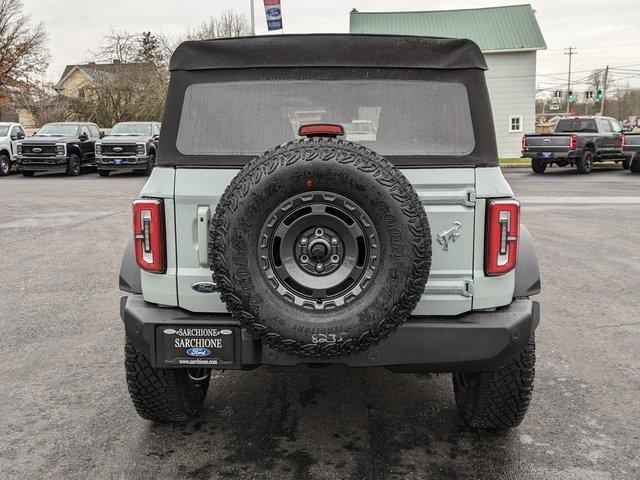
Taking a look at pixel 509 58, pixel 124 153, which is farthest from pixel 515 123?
pixel 124 153

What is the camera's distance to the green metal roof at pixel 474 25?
119 feet

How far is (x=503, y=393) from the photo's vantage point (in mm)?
3395

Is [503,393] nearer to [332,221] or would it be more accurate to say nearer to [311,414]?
Answer: [311,414]

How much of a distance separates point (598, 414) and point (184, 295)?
8.03ft

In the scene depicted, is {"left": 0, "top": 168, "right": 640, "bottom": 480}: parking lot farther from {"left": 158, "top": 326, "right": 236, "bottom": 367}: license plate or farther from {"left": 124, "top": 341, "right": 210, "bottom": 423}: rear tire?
{"left": 158, "top": 326, "right": 236, "bottom": 367}: license plate

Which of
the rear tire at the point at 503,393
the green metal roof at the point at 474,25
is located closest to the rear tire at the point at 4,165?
the green metal roof at the point at 474,25

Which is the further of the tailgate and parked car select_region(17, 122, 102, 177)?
parked car select_region(17, 122, 102, 177)

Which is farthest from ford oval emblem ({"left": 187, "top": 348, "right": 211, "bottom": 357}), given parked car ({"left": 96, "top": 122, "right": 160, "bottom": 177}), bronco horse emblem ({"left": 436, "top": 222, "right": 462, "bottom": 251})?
parked car ({"left": 96, "top": 122, "right": 160, "bottom": 177})

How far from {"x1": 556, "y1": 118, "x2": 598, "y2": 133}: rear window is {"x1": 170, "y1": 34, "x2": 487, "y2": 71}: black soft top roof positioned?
22.5 m

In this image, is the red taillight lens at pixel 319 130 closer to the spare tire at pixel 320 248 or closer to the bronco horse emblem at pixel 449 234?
the spare tire at pixel 320 248

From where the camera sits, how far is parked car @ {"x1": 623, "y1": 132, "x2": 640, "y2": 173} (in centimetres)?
2289

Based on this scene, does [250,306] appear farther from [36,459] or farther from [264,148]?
[36,459]

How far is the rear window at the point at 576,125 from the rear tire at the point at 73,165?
17364mm

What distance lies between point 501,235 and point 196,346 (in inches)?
58.8
